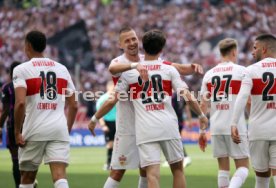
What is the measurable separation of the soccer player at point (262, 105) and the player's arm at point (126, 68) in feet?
4.58

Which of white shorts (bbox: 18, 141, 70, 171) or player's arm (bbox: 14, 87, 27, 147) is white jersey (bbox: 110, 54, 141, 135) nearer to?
white shorts (bbox: 18, 141, 70, 171)

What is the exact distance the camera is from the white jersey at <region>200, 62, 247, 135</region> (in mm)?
11641

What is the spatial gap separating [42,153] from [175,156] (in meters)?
1.73

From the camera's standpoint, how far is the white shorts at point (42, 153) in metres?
9.45

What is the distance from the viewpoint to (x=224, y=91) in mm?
11664

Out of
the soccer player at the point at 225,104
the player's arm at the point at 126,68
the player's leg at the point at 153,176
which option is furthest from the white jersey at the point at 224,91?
the player's leg at the point at 153,176

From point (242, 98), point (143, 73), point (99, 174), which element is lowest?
point (99, 174)

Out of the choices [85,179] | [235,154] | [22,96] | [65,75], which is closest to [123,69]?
[65,75]

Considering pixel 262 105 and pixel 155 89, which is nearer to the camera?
pixel 155 89

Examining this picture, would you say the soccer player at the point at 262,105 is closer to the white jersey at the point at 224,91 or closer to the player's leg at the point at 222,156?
the white jersey at the point at 224,91

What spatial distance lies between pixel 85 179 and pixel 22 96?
25.7 feet

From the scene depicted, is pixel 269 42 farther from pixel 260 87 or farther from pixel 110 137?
pixel 110 137

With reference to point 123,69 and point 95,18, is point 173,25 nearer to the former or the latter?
point 95,18

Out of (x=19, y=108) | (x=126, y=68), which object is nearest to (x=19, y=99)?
(x=19, y=108)
